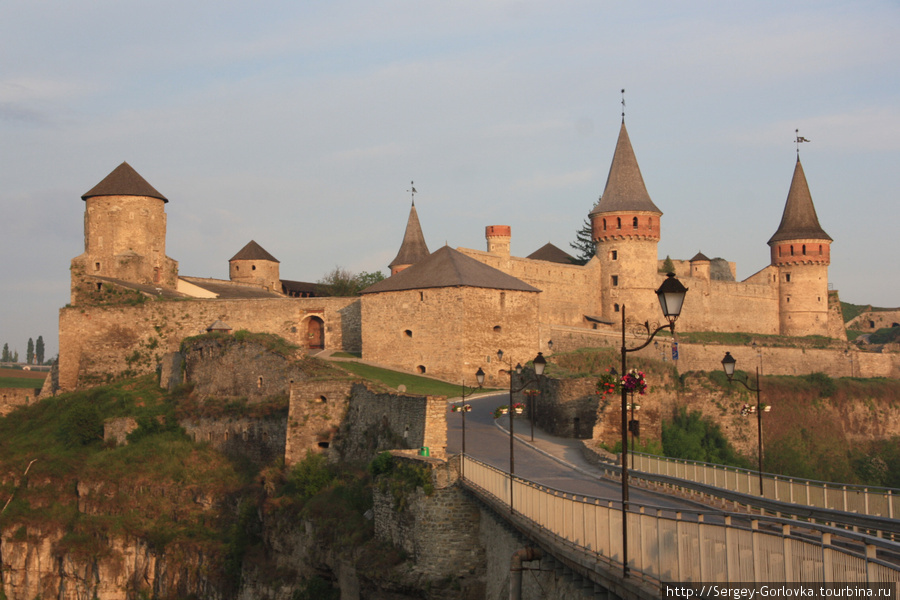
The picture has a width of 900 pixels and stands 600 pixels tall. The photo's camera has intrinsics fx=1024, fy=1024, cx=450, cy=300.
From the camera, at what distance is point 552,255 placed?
90438 mm

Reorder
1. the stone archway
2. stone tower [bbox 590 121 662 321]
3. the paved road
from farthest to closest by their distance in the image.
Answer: stone tower [bbox 590 121 662 321] < the stone archway < the paved road

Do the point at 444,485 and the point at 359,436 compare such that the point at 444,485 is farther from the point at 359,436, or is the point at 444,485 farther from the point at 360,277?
the point at 360,277

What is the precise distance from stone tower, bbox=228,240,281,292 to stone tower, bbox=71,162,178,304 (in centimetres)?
2106

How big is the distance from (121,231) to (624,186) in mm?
32613

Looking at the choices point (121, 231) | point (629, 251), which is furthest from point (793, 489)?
point (629, 251)

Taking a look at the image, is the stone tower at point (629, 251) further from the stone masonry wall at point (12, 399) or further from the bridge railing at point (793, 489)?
the bridge railing at point (793, 489)

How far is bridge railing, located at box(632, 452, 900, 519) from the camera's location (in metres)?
16.5

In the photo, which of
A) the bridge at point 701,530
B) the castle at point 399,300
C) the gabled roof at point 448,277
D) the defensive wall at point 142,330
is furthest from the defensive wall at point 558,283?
the bridge at point 701,530

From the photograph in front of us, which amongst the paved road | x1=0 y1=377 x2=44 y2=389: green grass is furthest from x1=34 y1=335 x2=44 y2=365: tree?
the paved road

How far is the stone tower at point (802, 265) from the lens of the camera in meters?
79.5

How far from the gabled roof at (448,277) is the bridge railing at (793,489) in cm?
2294

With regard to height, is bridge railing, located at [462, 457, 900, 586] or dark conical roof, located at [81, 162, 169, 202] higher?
dark conical roof, located at [81, 162, 169, 202]

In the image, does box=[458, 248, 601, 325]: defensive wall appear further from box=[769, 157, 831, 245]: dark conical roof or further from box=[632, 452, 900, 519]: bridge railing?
box=[632, 452, 900, 519]: bridge railing

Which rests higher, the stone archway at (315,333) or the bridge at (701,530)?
the stone archway at (315,333)
